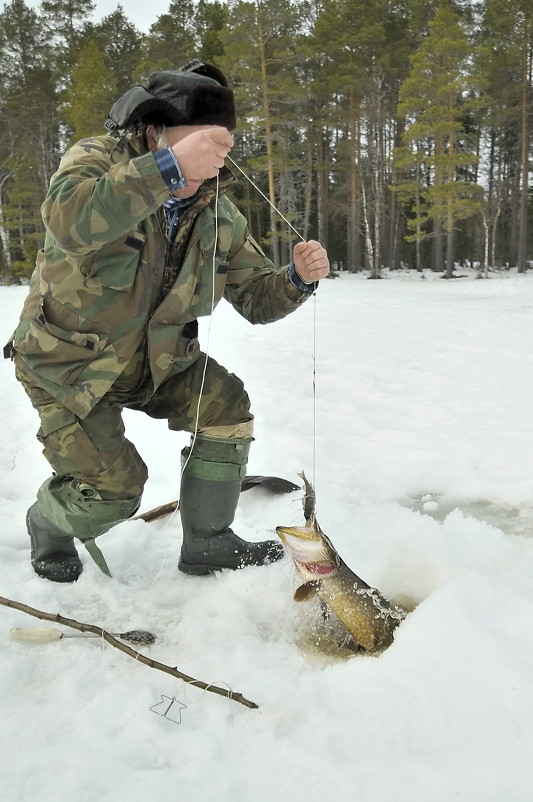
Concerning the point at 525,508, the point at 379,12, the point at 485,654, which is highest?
the point at 379,12

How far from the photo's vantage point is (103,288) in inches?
82.3

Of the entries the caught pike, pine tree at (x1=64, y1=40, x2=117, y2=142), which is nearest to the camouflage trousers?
the caught pike

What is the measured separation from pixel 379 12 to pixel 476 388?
25271 mm

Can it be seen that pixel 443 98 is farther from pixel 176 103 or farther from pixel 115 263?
pixel 115 263

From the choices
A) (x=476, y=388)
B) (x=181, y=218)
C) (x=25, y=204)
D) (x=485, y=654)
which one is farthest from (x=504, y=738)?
(x=25, y=204)

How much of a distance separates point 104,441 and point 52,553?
0.57 metres

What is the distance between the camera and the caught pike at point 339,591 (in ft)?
6.17

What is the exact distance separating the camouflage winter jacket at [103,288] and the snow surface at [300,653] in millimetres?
861

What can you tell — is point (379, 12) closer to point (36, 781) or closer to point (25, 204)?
point (25, 204)

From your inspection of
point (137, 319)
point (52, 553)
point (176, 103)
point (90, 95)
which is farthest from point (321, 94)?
point (52, 553)

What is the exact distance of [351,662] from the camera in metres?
1.76

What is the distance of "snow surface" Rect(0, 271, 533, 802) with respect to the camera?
140 centimetres

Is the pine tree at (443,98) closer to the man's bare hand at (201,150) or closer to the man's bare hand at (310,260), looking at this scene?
the man's bare hand at (310,260)

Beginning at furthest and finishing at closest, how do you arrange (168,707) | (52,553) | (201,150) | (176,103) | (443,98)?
1. (443,98)
2. (52,553)
3. (176,103)
4. (201,150)
5. (168,707)
